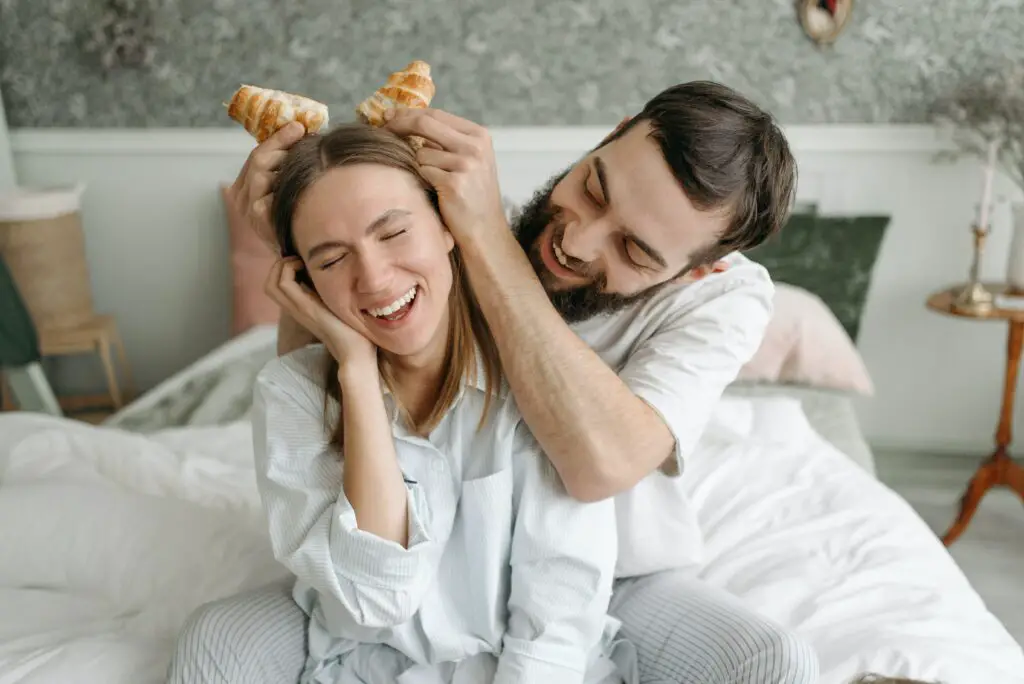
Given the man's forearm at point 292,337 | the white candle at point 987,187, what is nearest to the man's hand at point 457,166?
the man's forearm at point 292,337

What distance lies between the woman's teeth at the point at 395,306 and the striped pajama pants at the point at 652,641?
0.43 metres

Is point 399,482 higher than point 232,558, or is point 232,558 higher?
point 399,482

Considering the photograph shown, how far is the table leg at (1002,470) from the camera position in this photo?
8.31 ft

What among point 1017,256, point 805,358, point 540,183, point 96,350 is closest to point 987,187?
point 1017,256

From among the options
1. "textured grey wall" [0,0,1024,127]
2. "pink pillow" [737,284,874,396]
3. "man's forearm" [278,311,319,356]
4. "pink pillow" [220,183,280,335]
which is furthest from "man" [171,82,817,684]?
"pink pillow" [220,183,280,335]

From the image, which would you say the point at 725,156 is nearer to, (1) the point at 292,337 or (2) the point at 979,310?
(1) the point at 292,337

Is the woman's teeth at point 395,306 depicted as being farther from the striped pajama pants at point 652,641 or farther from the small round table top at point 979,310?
the small round table top at point 979,310

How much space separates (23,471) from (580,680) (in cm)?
121

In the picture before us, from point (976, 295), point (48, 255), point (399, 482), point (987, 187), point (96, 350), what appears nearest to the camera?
point (399, 482)

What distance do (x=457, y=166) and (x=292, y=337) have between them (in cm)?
42

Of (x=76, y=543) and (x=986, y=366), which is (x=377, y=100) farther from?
(x=986, y=366)

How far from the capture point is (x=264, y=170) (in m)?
1.08

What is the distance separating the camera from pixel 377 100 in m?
1.14

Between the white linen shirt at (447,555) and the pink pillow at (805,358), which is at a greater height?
the white linen shirt at (447,555)
